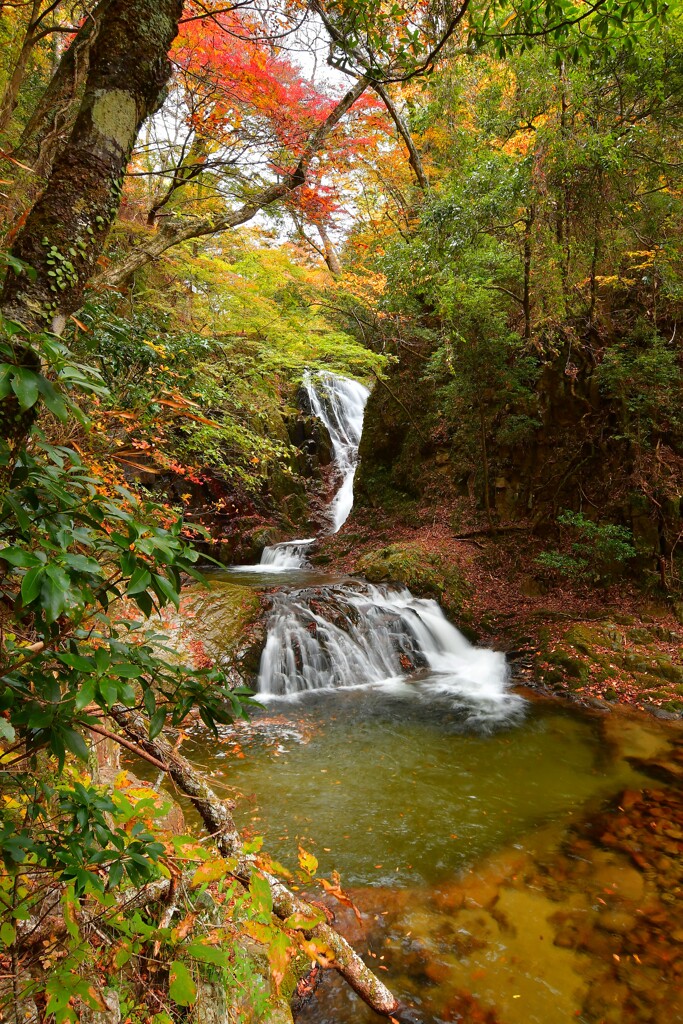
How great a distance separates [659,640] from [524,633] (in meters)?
2.01

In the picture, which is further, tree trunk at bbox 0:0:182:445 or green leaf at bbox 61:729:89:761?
tree trunk at bbox 0:0:182:445

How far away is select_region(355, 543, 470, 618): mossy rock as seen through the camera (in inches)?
388

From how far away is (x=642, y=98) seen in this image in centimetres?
731

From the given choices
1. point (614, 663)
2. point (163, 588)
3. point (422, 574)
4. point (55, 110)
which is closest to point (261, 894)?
point (163, 588)

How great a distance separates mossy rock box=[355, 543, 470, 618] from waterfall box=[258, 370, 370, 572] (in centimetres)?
434

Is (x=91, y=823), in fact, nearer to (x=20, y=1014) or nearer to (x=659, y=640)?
(x=20, y=1014)

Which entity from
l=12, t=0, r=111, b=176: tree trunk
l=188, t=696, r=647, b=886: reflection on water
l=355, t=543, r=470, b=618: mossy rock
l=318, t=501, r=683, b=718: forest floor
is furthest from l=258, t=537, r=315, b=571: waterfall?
l=12, t=0, r=111, b=176: tree trunk

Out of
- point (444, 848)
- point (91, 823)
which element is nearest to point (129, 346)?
point (91, 823)

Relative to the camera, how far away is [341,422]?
18.9 meters

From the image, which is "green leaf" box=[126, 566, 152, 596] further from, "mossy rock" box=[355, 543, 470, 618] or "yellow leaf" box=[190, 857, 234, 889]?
"mossy rock" box=[355, 543, 470, 618]

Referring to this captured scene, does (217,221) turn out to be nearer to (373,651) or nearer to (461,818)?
(373,651)

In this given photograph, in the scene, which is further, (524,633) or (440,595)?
(440,595)

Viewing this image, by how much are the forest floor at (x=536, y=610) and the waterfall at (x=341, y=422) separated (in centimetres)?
351

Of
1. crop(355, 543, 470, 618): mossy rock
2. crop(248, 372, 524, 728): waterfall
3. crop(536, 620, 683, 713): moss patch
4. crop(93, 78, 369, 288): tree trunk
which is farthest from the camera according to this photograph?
crop(355, 543, 470, 618): mossy rock
